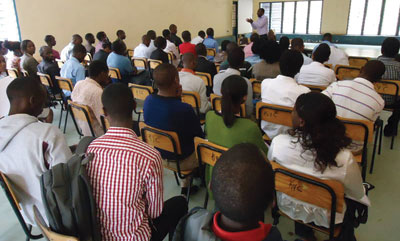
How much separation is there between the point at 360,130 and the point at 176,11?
8.35m

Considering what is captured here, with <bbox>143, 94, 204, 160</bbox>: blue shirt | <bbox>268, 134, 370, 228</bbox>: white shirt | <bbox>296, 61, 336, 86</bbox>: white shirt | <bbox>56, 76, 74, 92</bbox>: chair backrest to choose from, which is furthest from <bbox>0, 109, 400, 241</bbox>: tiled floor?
<bbox>56, 76, 74, 92</bbox>: chair backrest

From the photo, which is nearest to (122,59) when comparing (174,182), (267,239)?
(174,182)

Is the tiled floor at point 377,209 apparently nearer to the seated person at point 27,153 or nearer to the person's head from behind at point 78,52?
the seated person at point 27,153

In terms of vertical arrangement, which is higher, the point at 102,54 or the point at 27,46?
the point at 27,46

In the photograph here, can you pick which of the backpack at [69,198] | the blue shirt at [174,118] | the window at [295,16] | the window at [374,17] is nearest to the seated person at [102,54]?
the blue shirt at [174,118]

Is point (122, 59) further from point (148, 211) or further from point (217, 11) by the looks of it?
point (217, 11)

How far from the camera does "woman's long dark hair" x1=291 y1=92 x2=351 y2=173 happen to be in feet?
4.69

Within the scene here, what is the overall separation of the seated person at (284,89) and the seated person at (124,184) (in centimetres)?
148

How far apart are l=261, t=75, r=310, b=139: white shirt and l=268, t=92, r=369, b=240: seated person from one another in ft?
3.01

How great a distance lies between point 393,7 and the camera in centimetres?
978

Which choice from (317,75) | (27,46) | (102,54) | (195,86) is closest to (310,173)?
(195,86)

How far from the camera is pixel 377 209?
7.44 feet

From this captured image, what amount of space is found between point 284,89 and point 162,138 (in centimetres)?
118

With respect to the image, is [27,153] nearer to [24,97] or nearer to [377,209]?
[24,97]
